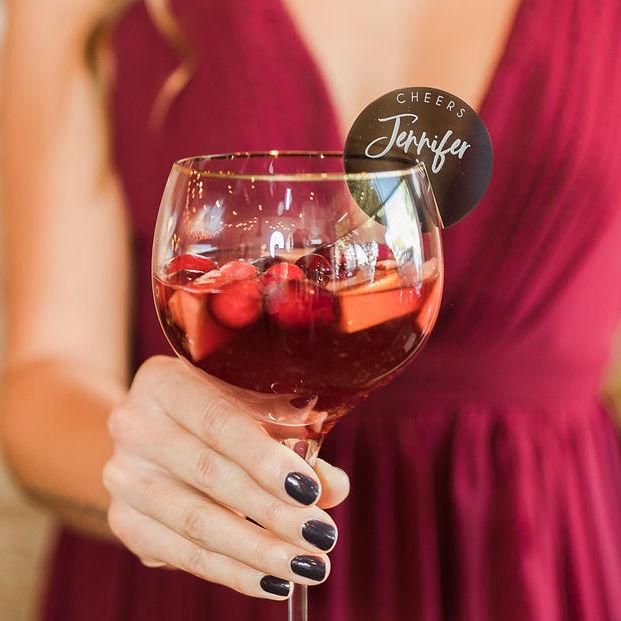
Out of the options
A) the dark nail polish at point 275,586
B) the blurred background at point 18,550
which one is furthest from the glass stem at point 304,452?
the blurred background at point 18,550

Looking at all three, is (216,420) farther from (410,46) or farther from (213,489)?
(410,46)

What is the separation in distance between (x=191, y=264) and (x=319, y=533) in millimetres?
193

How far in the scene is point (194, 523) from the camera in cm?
59

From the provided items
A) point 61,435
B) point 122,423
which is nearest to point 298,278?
point 122,423

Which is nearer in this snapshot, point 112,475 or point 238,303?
point 238,303

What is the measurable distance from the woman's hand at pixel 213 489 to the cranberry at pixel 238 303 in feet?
0.24

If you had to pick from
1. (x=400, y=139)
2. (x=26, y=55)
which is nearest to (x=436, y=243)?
(x=400, y=139)

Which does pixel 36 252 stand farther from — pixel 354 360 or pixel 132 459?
pixel 354 360

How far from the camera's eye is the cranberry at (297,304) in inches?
19.0

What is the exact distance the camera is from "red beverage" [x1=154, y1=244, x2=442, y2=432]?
0.48 meters

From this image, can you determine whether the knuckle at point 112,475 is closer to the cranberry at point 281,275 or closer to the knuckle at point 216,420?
the knuckle at point 216,420

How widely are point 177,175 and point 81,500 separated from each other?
437 mm

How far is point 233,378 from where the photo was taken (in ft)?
1.72

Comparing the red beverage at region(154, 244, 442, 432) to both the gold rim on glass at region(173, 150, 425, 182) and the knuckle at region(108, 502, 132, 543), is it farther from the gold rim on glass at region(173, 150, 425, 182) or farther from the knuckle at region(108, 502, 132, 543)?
the knuckle at region(108, 502, 132, 543)
